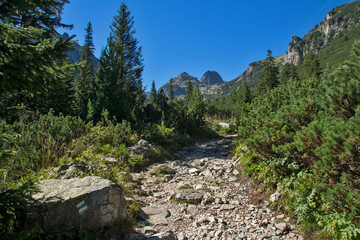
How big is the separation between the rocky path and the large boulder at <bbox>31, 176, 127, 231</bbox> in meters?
0.51

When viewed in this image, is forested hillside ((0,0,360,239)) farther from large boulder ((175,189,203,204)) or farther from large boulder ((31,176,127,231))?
large boulder ((175,189,203,204))

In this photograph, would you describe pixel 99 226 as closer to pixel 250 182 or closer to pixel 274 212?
pixel 274 212

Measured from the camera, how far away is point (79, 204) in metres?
2.54

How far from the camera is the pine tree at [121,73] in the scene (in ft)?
35.4

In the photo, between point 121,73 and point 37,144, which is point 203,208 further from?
point 121,73

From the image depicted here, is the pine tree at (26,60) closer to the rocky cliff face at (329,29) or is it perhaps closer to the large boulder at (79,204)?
the large boulder at (79,204)

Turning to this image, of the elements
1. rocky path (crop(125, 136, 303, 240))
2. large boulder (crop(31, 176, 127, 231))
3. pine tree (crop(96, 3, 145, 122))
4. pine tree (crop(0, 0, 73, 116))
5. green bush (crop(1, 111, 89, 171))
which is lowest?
rocky path (crop(125, 136, 303, 240))

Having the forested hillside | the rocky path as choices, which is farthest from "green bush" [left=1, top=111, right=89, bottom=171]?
the rocky path

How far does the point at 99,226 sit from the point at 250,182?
3784 millimetres

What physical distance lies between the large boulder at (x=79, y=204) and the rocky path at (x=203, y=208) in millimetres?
510

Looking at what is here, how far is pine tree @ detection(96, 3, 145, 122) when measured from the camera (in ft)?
35.4

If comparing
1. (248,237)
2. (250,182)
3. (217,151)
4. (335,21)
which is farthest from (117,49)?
(335,21)

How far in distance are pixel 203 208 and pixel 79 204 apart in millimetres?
2597

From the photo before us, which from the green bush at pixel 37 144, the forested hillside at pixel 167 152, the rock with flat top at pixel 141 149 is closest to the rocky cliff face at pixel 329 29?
the rock with flat top at pixel 141 149
